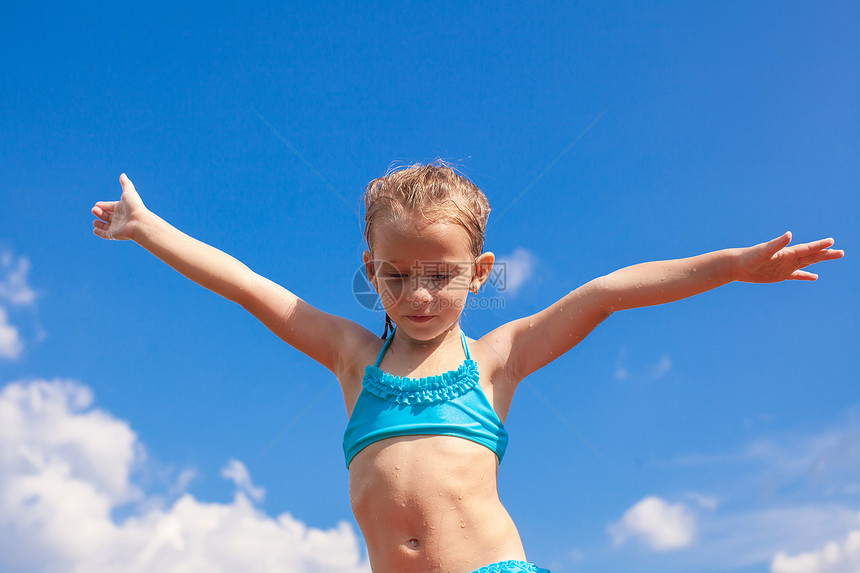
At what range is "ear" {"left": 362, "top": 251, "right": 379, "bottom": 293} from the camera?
4.26 metres

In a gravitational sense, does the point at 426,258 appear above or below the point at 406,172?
below

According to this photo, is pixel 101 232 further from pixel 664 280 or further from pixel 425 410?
pixel 664 280

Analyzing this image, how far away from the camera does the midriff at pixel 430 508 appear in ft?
12.4

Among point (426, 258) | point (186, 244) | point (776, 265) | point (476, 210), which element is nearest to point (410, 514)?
point (426, 258)

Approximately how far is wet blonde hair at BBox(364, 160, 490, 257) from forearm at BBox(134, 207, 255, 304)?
33.0 inches

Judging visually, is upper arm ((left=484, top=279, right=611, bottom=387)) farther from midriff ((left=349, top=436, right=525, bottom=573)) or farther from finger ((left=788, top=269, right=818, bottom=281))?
finger ((left=788, top=269, right=818, bottom=281))

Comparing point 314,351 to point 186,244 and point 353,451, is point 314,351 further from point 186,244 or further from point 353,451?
point 186,244

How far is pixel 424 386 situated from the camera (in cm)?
409

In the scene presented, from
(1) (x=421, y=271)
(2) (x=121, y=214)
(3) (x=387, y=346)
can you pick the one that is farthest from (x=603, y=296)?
(2) (x=121, y=214)

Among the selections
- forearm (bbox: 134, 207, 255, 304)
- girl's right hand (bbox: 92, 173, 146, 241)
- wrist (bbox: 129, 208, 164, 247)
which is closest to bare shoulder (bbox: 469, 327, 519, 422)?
forearm (bbox: 134, 207, 255, 304)

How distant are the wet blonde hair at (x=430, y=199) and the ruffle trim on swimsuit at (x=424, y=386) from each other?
743mm

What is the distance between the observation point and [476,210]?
435cm

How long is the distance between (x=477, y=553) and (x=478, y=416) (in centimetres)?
73

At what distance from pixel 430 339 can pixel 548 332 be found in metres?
0.70
